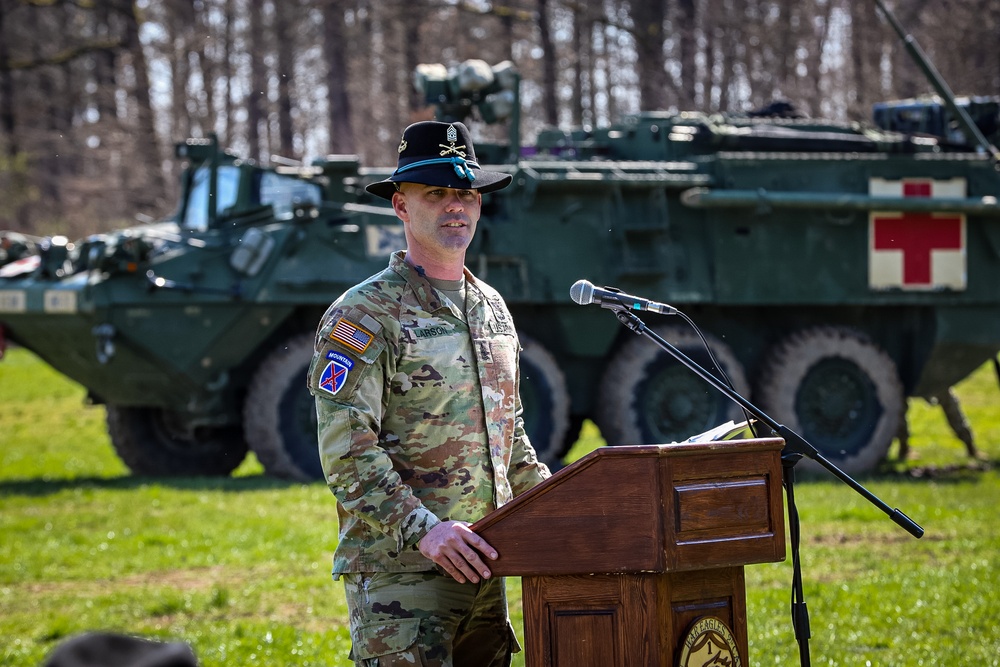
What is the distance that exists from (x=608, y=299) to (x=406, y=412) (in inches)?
24.1

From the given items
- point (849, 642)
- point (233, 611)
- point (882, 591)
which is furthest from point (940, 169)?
point (233, 611)

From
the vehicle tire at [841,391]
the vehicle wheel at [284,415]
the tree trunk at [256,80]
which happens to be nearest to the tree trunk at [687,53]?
the tree trunk at [256,80]

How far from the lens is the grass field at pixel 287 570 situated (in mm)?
6281

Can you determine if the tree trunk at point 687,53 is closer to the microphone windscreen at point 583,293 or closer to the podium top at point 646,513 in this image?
the microphone windscreen at point 583,293

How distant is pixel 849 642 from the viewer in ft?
20.3

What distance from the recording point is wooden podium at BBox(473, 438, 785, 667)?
126 inches

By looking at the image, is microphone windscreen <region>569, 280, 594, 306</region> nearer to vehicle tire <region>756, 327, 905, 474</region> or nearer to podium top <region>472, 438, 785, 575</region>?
podium top <region>472, 438, 785, 575</region>

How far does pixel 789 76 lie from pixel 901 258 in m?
15.1

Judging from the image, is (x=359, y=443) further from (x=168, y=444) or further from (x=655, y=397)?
(x=168, y=444)

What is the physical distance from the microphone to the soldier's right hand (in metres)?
0.66

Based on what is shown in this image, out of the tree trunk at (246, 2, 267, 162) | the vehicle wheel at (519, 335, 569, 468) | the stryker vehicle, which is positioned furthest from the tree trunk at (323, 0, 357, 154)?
the vehicle wheel at (519, 335, 569, 468)

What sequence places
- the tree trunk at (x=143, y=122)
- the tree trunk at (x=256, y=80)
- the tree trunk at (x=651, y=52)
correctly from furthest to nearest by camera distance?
the tree trunk at (x=256, y=80) < the tree trunk at (x=143, y=122) < the tree trunk at (x=651, y=52)

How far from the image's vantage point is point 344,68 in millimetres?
24891

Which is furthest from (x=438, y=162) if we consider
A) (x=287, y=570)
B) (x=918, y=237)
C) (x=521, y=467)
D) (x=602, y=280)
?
(x=918, y=237)
